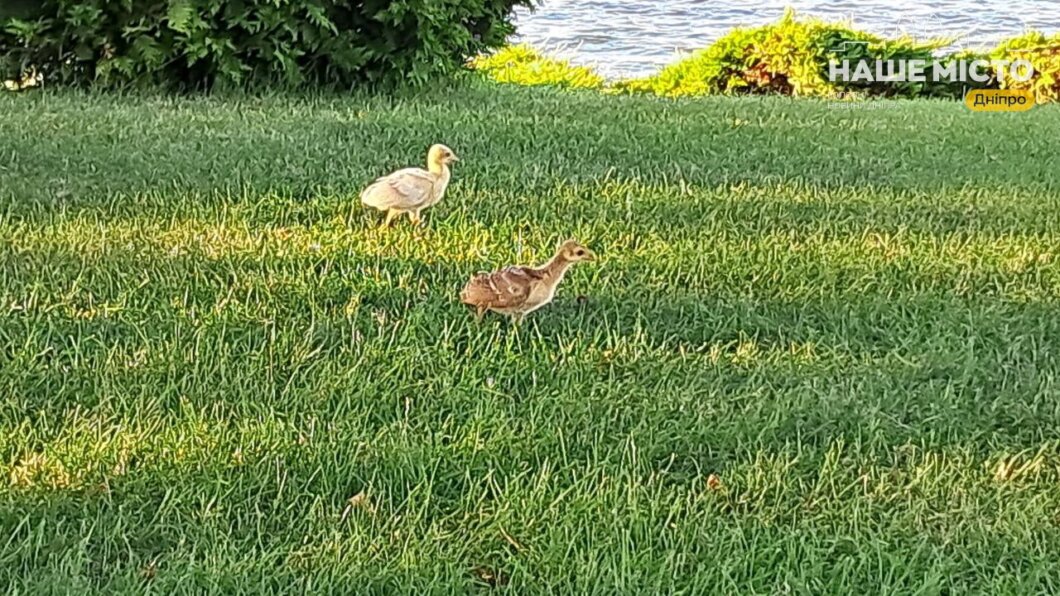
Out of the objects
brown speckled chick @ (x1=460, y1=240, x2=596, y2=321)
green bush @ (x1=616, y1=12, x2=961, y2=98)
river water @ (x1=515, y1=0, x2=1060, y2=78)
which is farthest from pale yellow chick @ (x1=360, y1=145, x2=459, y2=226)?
river water @ (x1=515, y1=0, x2=1060, y2=78)

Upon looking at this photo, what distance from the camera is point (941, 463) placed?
2637 mm

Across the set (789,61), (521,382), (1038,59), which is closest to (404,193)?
(521,382)

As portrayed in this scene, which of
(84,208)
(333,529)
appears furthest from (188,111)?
(333,529)

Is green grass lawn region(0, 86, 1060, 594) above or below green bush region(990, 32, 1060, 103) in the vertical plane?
above

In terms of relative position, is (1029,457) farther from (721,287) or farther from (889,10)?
(889,10)

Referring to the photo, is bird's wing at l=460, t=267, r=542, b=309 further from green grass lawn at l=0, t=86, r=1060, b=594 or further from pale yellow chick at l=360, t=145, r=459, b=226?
pale yellow chick at l=360, t=145, r=459, b=226

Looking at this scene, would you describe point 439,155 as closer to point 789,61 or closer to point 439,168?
point 439,168

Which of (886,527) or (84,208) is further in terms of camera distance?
(84,208)

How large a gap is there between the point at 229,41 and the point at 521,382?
485 cm

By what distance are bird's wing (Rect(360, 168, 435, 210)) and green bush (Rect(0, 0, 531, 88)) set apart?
3.40 metres

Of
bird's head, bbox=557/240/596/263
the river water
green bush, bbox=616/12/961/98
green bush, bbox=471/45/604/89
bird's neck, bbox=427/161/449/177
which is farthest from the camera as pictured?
the river water

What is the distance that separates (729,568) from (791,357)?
1.08 m

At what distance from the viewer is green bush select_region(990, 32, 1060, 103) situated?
1043 cm

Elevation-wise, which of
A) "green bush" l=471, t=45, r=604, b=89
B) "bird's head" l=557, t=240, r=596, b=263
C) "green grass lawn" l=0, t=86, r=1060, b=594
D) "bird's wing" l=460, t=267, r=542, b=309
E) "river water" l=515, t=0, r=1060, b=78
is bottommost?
"river water" l=515, t=0, r=1060, b=78
